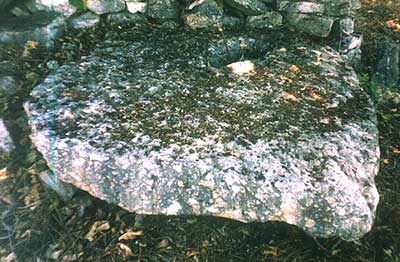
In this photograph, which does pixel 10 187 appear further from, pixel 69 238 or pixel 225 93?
pixel 225 93

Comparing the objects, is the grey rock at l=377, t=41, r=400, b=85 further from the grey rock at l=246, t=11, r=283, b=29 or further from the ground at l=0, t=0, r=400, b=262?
the grey rock at l=246, t=11, r=283, b=29

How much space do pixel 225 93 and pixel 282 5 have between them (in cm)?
116

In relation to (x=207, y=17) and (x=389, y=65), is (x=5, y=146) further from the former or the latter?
(x=389, y=65)

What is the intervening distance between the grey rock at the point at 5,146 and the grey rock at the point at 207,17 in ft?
5.93

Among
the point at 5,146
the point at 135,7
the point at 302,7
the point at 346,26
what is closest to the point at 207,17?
the point at 135,7

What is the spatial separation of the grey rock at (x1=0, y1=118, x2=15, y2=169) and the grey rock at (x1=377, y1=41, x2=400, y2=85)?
332 centimetres

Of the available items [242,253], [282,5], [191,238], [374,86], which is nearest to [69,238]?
[191,238]

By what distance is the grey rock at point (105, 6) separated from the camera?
378 cm

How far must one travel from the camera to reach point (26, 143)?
3330mm

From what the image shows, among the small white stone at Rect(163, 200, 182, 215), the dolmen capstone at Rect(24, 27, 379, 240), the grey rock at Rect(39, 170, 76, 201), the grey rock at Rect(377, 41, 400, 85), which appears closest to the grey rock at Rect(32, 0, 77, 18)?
the dolmen capstone at Rect(24, 27, 379, 240)

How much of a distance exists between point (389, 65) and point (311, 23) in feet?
3.06

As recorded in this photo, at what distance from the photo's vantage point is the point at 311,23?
12.2 feet

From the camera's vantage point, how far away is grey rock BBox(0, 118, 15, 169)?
3262 millimetres

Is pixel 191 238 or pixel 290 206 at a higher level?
pixel 290 206
